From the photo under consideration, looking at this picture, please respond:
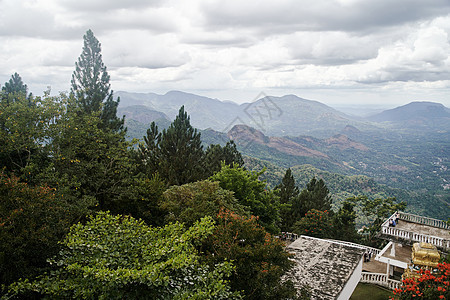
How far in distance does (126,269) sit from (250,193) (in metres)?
11.7

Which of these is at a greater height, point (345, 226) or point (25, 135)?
point (25, 135)

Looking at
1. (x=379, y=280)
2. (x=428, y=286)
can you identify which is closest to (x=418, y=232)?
(x=379, y=280)

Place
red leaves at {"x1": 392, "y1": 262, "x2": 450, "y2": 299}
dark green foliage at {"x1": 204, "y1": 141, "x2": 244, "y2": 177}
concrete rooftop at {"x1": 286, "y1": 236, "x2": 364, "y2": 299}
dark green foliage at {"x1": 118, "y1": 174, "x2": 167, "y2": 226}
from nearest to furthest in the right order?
red leaves at {"x1": 392, "y1": 262, "x2": 450, "y2": 299} < concrete rooftop at {"x1": 286, "y1": 236, "x2": 364, "y2": 299} < dark green foliage at {"x1": 118, "y1": 174, "x2": 167, "y2": 226} < dark green foliage at {"x1": 204, "y1": 141, "x2": 244, "y2": 177}

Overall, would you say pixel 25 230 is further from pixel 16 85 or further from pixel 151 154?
pixel 16 85

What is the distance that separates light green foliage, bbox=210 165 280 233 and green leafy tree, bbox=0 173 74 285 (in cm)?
1048

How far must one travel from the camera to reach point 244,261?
25.7 ft

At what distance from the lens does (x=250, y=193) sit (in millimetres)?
16969

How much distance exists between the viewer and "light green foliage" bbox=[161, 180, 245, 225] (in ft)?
36.6

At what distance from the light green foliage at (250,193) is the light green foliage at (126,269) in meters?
9.45

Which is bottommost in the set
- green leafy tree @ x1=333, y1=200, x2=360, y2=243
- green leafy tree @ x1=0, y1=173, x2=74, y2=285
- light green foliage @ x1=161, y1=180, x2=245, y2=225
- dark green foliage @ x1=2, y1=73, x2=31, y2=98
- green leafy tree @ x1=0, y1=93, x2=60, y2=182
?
green leafy tree @ x1=333, y1=200, x2=360, y2=243

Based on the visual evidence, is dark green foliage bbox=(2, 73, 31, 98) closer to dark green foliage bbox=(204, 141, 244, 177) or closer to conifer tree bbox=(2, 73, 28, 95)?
conifer tree bbox=(2, 73, 28, 95)

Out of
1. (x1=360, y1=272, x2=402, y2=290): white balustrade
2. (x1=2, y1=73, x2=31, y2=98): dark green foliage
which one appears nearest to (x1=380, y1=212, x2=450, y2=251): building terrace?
(x1=360, y1=272, x2=402, y2=290): white balustrade

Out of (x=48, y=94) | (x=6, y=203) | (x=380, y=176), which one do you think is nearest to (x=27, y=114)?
(x=48, y=94)

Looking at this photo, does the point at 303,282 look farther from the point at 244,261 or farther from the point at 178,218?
the point at 178,218
